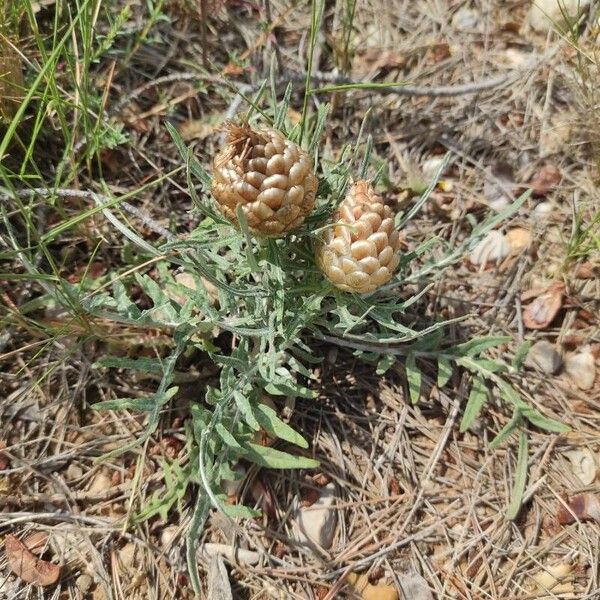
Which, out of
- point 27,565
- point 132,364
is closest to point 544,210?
point 132,364

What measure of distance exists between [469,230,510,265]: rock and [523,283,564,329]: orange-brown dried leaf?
277 millimetres

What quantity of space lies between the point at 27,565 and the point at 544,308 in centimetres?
241

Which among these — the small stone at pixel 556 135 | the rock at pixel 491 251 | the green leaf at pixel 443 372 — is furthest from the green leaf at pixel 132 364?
the small stone at pixel 556 135

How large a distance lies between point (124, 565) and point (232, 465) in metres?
0.54

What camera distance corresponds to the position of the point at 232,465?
2570 millimetres

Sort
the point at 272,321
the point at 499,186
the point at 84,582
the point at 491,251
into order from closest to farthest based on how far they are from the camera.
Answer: the point at 272,321, the point at 84,582, the point at 491,251, the point at 499,186

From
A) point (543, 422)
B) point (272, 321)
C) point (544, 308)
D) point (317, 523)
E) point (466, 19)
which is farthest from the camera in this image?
point (466, 19)

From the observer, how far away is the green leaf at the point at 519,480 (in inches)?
101

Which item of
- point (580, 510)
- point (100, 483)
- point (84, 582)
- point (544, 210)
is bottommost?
point (84, 582)

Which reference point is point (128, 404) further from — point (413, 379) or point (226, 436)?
point (413, 379)

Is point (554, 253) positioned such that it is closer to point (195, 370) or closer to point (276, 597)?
point (195, 370)

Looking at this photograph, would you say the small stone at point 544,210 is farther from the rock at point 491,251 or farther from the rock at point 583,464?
the rock at point 583,464

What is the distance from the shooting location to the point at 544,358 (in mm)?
2893

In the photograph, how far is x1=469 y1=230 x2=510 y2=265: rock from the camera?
3.14 metres
